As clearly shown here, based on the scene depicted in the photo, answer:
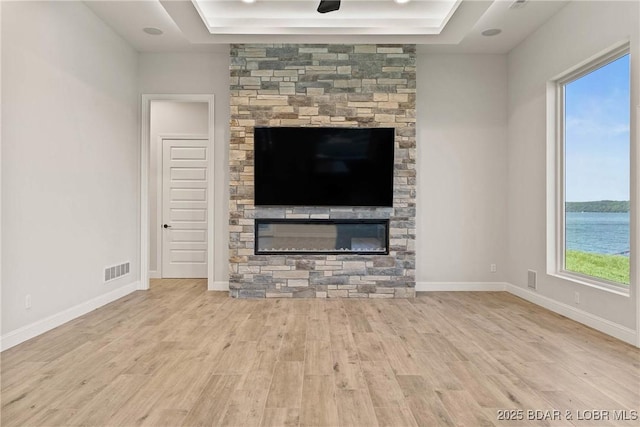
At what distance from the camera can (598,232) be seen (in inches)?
148

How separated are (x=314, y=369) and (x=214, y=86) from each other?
402 centimetres

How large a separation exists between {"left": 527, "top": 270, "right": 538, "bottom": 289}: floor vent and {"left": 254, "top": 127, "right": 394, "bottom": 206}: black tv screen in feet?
6.14

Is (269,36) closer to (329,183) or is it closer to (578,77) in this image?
(329,183)

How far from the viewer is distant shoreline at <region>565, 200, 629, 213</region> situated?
3.43 m

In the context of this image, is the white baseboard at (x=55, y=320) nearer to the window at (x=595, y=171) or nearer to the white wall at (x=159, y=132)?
the white wall at (x=159, y=132)

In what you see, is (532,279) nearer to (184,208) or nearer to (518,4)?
(518,4)

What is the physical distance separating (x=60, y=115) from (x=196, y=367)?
2.74m

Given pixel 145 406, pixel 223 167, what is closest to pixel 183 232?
pixel 223 167

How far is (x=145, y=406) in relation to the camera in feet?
7.03

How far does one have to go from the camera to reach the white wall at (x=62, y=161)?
3098mm

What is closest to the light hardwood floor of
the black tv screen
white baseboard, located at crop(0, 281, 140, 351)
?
white baseboard, located at crop(0, 281, 140, 351)

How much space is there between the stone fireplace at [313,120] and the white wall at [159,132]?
1.56 metres

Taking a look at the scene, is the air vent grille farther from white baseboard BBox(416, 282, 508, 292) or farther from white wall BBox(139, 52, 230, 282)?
white wall BBox(139, 52, 230, 282)

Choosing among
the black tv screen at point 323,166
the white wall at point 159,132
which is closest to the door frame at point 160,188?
the white wall at point 159,132
